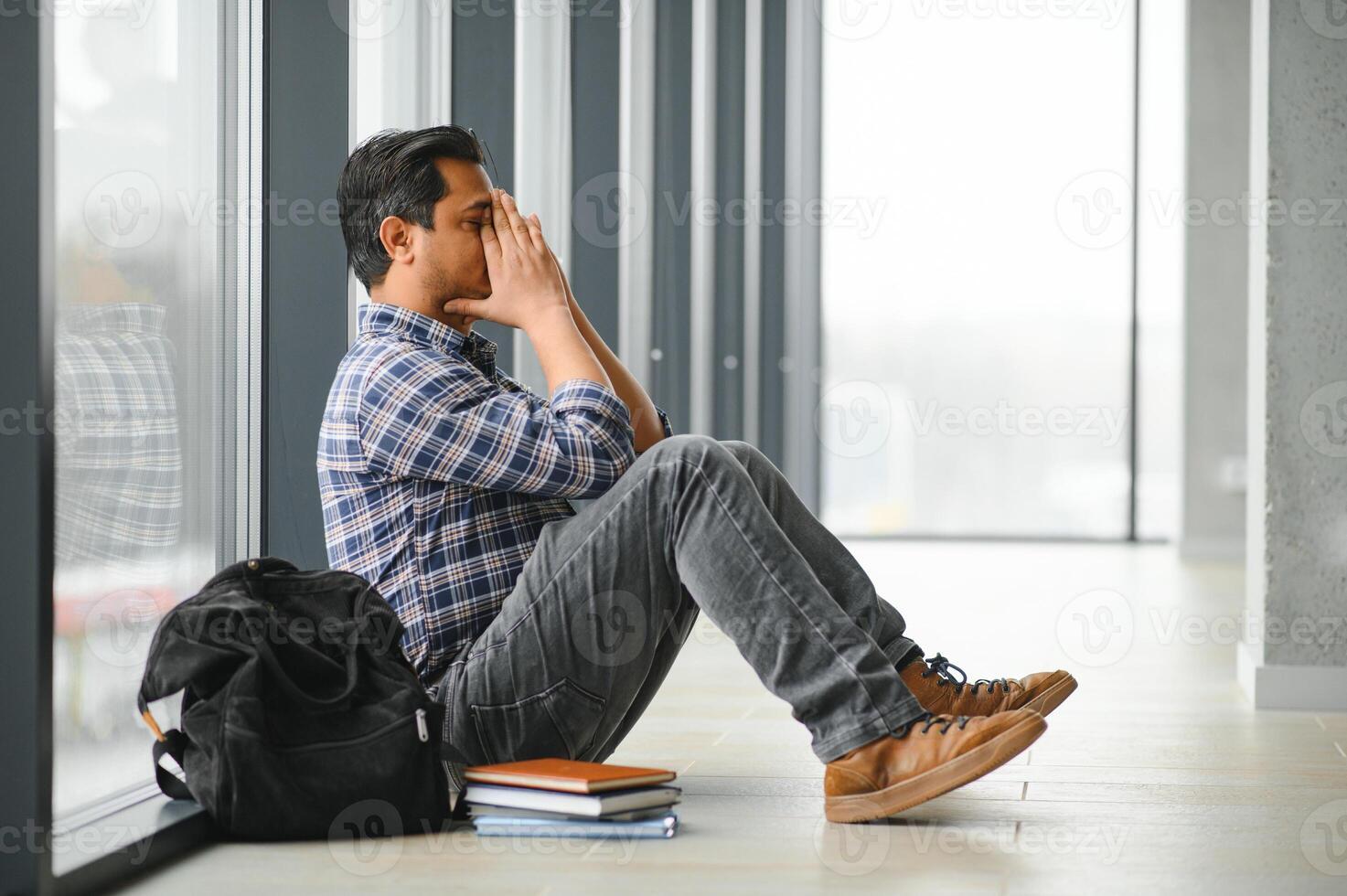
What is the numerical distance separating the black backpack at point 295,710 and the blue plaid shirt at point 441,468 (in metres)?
0.12

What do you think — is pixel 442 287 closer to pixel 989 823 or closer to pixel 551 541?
pixel 551 541

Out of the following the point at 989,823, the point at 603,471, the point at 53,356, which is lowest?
the point at 989,823

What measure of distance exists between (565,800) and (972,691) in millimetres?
551

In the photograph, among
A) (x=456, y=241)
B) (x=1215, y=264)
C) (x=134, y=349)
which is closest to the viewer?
(x=134, y=349)

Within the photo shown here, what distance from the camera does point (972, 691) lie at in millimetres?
1866

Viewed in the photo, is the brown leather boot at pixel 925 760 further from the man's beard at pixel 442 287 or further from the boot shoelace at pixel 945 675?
the man's beard at pixel 442 287

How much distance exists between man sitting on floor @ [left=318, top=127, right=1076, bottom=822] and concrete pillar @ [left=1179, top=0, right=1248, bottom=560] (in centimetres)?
559

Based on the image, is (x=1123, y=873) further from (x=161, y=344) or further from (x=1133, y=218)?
(x=1133, y=218)

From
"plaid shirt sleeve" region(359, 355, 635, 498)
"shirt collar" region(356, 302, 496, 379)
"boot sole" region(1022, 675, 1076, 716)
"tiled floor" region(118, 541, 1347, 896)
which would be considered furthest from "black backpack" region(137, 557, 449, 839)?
"boot sole" region(1022, 675, 1076, 716)

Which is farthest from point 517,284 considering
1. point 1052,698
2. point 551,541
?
point 1052,698

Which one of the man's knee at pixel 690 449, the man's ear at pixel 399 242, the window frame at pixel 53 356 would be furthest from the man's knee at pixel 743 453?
the window frame at pixel 53 356

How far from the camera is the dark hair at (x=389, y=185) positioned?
187 centimetres

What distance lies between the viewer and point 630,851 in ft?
5.32

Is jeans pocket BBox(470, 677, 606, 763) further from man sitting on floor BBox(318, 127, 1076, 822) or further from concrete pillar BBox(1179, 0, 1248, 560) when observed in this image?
concrete pillar BBox(1179, 0, 1248, 560)
